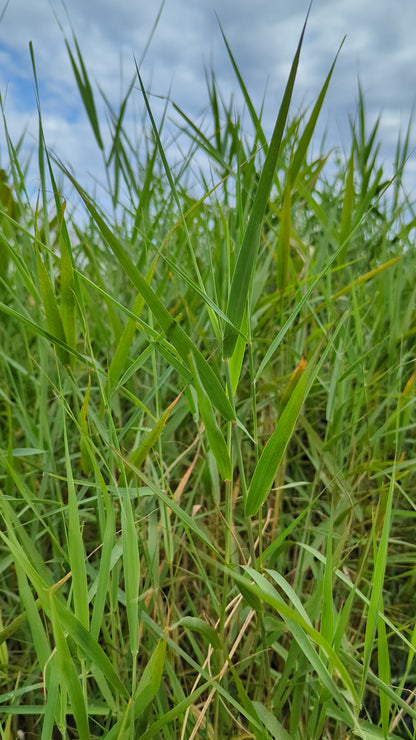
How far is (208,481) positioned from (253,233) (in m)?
0.37

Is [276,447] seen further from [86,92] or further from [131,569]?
[86,92]

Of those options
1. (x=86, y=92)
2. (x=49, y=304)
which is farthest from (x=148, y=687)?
(x=86, y=92)

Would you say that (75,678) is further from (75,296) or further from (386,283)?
(386,283)

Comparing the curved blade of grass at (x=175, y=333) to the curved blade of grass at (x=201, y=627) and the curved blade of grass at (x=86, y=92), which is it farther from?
the curved blade of grass at (x=86, y=92)

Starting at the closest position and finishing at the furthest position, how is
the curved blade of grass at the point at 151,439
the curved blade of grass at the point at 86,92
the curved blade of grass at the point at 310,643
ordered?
the curved blade of grass at the point at 310,643, the curved blade of grass at the point at 151,439, the curved blade of grass at the point at 86,92

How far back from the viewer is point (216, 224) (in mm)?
1043

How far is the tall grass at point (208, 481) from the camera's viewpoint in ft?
1.50

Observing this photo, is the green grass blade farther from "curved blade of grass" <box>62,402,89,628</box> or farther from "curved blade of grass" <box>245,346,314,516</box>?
"curved blade of grass" <box>62,402,89,628</box>

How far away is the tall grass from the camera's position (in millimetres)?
458

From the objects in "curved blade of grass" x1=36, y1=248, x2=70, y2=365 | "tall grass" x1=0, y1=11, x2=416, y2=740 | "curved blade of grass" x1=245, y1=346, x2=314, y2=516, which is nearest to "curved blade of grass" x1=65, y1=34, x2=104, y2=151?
"tall grass" x1=0, y1=11, x2=416, y2=740

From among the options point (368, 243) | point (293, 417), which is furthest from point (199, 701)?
point (368, 243)

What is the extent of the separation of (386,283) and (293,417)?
61cm

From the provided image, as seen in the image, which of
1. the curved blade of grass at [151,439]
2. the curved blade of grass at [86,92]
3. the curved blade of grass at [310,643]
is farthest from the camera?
the curved blade of grass at [86,92]

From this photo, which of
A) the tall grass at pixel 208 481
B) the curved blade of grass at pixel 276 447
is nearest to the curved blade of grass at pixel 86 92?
the tall grass at pixel 208 481
